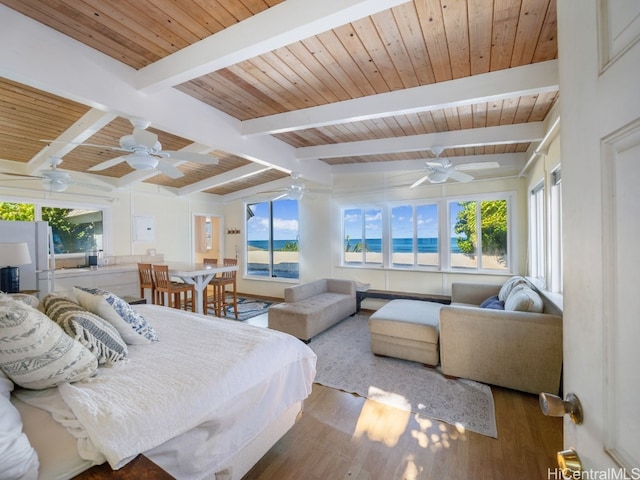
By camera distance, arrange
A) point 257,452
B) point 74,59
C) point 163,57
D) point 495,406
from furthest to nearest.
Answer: point 495,406
point 163,57
point 74,59
point 257,452

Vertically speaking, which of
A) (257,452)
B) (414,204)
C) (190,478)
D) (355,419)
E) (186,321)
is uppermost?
(414,204)

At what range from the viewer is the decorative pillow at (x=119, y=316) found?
5.67 ft

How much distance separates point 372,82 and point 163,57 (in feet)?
5.58

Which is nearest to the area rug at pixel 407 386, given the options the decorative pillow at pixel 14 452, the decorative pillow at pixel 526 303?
the decorative pillow at pixel 526 303

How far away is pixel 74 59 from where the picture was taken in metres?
1.99

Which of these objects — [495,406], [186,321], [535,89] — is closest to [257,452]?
[186,321]

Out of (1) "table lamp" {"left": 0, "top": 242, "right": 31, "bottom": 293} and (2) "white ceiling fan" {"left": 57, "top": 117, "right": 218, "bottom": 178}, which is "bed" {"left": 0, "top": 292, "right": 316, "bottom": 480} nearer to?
(2) "white ceiling fan" {"left": 57, "top": 117, "right": 218, "bottom": 178}

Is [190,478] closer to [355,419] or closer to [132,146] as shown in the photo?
[355,419]

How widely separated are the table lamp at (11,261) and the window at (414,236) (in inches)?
206

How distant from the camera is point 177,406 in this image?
3.99 ft

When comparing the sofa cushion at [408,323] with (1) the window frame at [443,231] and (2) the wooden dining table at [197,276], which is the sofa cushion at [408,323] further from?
(2) the wooden dining table at [197,276]

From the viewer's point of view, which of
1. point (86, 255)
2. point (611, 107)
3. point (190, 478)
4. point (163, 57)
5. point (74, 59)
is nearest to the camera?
point (611, 107)

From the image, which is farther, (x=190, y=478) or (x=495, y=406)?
(x=495, y=406)

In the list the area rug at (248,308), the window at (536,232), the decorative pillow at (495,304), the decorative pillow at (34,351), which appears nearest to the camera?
the decorative pillow at (34,351)
